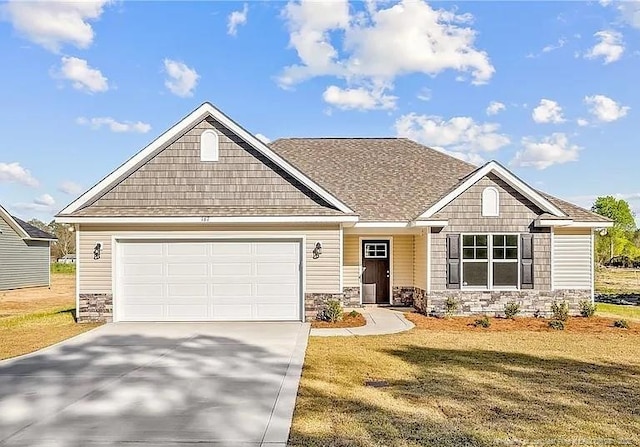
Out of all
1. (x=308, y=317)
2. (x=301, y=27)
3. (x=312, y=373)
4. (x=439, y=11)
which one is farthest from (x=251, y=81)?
(x=312, y=373)

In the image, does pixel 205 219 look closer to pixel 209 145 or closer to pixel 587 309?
pixel 209 145

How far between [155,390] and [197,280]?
6.34m

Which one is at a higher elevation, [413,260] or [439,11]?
[439,11]

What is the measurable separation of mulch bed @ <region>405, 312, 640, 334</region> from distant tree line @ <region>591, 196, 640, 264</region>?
3660cm

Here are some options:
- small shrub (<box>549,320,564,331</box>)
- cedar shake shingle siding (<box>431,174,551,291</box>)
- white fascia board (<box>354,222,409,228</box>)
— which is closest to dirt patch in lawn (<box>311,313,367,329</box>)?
cedar shake shingle siding (<box>431,174,551,291</box>)

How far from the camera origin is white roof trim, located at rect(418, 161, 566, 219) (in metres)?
13.9

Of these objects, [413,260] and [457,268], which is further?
[413,260]

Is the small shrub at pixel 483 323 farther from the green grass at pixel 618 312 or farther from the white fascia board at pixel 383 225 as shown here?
the green grass at pixel 618 312

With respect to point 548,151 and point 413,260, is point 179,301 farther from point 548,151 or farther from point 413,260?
point 548,151

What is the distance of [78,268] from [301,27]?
995 centimetres

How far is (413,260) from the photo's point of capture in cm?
1627

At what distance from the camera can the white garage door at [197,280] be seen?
13.0 metres

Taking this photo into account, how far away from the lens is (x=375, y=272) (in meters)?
16.5

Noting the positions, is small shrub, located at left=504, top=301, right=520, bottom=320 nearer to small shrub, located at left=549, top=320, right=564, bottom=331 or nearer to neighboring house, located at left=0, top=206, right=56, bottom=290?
small shrub, located at left=549, top=320, right=564, bottom=331
